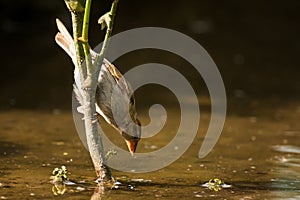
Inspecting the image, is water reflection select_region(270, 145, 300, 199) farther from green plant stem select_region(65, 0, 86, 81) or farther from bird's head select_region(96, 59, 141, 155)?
green plant stem select_region(65, 0, 86, 81)

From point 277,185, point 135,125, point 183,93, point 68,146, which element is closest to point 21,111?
point 68,146

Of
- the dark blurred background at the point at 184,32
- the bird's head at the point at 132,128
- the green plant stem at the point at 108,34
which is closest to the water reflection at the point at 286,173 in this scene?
the bird's head at the point at 132,128

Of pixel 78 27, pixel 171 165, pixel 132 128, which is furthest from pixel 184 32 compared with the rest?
pixel 78 27

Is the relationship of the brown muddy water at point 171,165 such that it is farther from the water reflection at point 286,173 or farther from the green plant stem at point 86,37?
the green plant stem at point 86,37

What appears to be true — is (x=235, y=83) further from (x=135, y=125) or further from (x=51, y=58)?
(x=135, y=125)

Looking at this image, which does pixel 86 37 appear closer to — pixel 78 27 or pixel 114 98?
pixel 78 27
